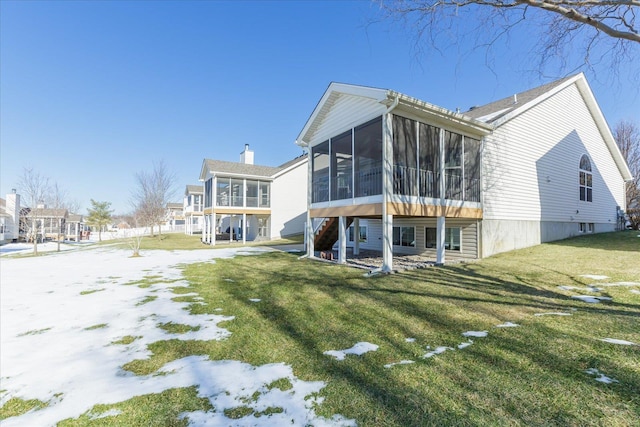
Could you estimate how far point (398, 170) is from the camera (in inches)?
379

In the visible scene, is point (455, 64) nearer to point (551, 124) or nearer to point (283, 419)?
point (283, 419)

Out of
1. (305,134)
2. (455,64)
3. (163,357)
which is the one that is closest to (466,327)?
(163,357)

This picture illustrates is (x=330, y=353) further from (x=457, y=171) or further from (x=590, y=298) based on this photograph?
(x=457, y=171)

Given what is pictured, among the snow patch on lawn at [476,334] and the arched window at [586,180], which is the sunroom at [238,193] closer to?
the snow patch on lawn at [476,334]

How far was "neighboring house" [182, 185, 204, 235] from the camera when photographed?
124 feet

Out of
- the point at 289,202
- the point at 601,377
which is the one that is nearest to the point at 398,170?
the point at 601,377

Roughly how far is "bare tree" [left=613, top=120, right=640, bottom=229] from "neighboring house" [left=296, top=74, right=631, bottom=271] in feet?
41.7

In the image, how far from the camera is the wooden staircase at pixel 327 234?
1357 cm

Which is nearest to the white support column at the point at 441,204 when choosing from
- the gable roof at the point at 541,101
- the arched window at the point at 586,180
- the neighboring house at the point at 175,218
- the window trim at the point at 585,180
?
the gable roof at the point at 541,101

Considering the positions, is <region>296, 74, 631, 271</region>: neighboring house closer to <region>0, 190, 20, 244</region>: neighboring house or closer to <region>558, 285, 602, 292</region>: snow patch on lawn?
<region>558, 285, 602, 292</region>: snow patch on lawn

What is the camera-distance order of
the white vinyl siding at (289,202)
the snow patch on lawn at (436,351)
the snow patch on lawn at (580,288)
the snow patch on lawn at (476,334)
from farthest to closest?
the white vinyl siding at (289,202)
the snow patch on lawn at (580,288)
the snow patch on lawn at (476,334)
the snow patch on lawn at (436,351)

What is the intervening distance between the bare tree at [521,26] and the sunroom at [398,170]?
295cm

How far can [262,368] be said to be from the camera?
3.45 metres

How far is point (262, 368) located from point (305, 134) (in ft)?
38.3
